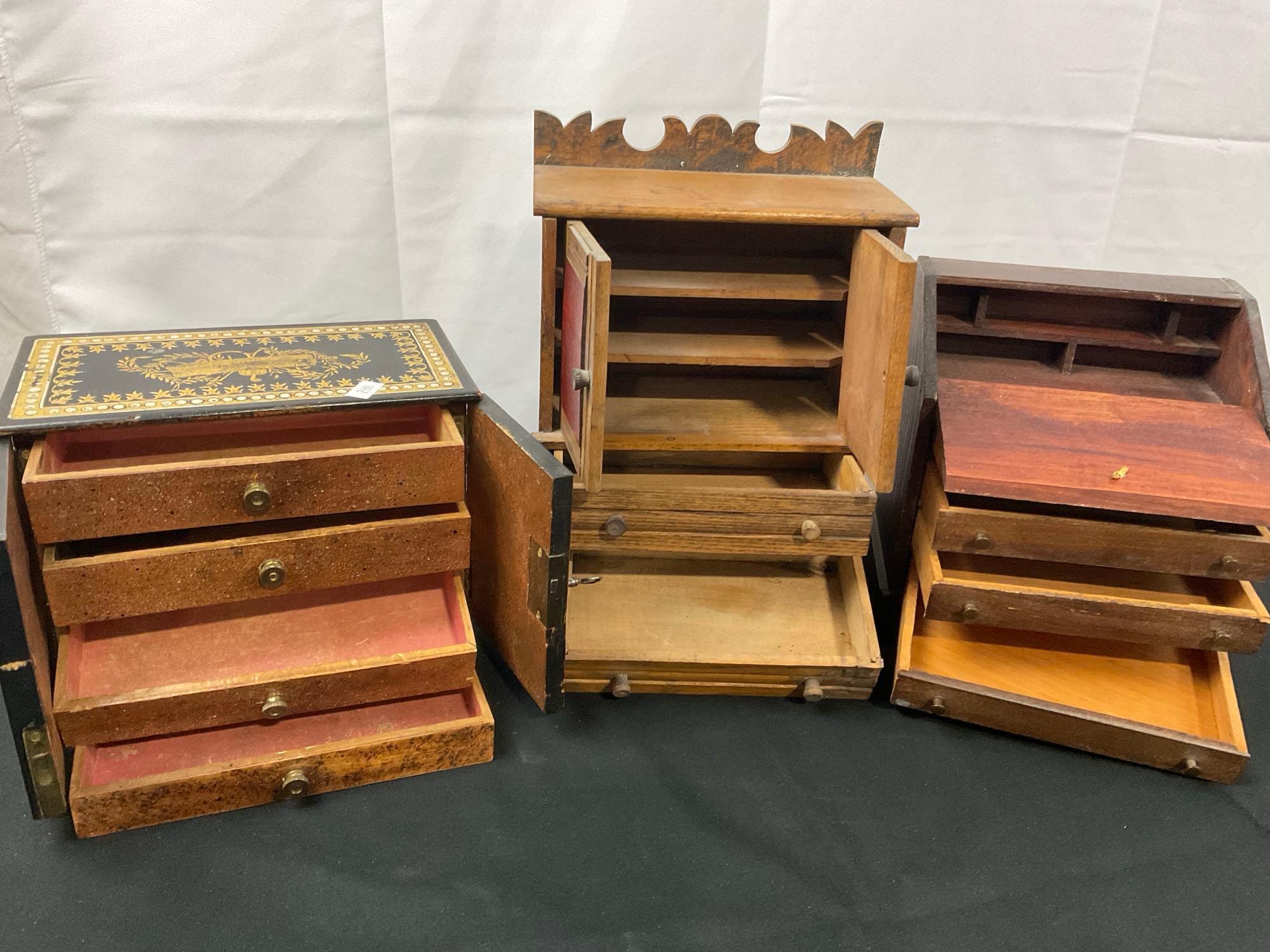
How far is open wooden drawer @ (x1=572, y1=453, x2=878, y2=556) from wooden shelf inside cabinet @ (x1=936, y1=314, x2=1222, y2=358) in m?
0.40

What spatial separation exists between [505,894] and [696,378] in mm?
1164

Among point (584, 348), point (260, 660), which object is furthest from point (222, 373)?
point (584, 348)

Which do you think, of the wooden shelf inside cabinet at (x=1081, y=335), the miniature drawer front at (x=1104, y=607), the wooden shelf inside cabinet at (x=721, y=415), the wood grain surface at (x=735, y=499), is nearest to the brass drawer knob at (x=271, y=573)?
the wood grain surface at (x=735, y=499)

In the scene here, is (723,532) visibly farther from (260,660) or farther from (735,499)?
(260,660)

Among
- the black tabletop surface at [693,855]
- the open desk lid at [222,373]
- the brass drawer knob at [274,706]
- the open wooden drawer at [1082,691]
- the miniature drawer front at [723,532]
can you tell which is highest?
the open desk lid at [222,373]

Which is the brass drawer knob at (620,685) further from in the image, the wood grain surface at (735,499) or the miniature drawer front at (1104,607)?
the miniature drawer front at (1104,607)

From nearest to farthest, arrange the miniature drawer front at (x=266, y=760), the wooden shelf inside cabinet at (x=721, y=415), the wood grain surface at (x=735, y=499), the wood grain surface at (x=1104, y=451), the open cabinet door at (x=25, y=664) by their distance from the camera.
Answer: the open cabinet door at (x=25, y=664) → the miniature drawer front at (x=266, y=760) → the wood grain surface at (x=1104, y=451) → the wood grain surface at (x=735, y=499) → the wooden shelf inside cabinet at (x=721, y=415)

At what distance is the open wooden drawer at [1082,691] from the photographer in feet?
5.98

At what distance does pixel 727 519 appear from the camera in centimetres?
189

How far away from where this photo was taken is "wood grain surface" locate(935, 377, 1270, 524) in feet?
5.71

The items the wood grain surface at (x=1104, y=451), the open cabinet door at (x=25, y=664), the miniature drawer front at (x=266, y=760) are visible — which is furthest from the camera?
the wood grain surface at (x=1104, y=451)

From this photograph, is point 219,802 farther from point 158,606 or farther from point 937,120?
point 937,120

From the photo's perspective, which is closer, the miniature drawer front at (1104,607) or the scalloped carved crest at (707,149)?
the miniature drawer front at (1104,607)

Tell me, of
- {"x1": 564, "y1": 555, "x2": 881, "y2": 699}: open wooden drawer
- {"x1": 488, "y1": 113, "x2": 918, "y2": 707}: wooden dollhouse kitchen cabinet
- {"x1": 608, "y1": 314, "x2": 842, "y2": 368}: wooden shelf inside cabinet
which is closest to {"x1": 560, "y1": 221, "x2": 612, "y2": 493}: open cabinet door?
{"x1": 488, "y1": 113, "x2": 918, "y2": 707}: wooden dollhouse kitchen cabinet
